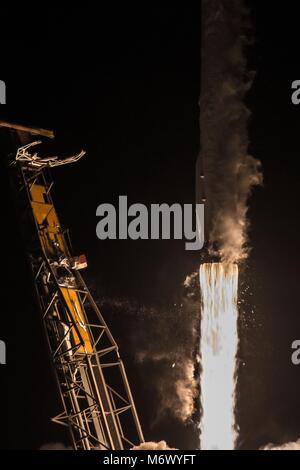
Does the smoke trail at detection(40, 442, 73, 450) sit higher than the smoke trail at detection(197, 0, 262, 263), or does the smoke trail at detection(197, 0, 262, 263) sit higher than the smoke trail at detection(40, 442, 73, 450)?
the smoke trail at detection(197, 0, 262, 263)

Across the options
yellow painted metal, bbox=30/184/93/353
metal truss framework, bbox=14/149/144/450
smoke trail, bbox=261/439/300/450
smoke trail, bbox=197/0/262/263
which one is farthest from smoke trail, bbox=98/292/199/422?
yellow painted metal, bbox=30/184/93/353

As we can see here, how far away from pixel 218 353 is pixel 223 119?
5523 mm

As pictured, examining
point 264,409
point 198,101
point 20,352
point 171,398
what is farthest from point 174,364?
point 198,101

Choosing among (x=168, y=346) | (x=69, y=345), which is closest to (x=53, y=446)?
(x=168, y=346)

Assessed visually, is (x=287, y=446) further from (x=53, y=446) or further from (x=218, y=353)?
(x=53, y=446)

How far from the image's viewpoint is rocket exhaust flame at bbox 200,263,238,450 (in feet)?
66.4

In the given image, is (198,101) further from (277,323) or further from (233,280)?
(277,323)

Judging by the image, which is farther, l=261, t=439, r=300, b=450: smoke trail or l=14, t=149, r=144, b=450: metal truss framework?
l=261, t=439, r=300, b=450: smoke trail

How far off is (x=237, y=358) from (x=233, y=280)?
2383 millimetres

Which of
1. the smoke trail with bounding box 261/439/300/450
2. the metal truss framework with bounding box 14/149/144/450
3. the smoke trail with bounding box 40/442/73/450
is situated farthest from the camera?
the smoke trail with bounding box 40/442/73/450

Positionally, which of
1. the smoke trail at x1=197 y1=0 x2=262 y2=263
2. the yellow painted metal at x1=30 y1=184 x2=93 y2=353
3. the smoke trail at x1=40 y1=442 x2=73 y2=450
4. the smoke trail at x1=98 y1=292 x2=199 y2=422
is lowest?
the smoke trail at x1=40 y1=442 x2=73 y2=450

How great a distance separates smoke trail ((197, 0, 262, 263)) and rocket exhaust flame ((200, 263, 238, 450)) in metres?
0.58

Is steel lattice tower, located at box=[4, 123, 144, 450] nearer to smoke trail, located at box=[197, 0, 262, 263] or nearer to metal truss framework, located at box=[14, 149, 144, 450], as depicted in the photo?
metal truss framework, located at box=[14, 149, 144, 450]

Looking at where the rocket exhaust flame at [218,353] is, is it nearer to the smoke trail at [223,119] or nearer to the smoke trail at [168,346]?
the smoke trail at [223,119]
